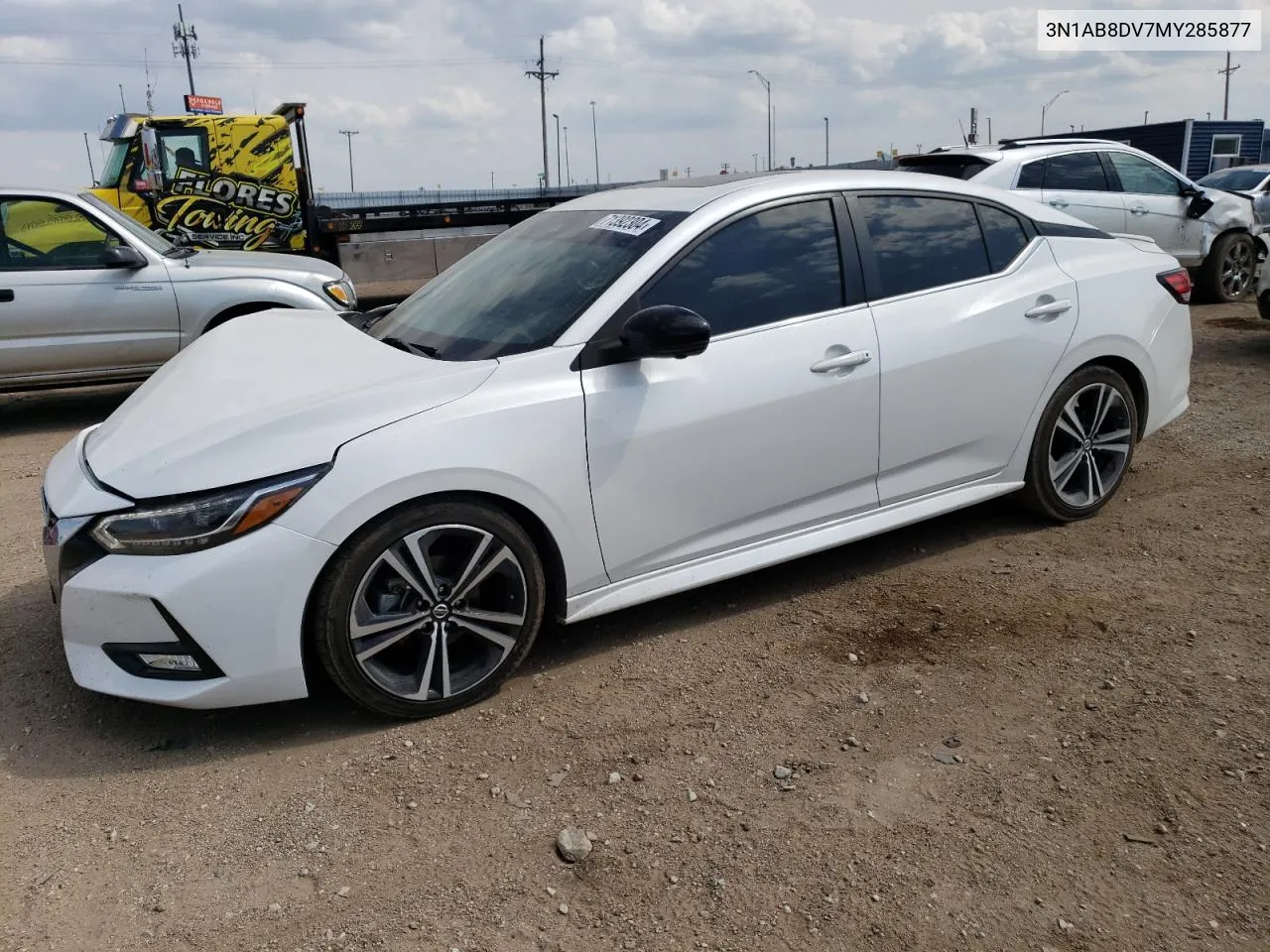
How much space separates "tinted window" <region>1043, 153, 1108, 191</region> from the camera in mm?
9984

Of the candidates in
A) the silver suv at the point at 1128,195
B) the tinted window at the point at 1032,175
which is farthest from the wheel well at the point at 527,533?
the tinted window at the point at 1032,175

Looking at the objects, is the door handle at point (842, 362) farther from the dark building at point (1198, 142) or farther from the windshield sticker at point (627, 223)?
the dark building at point (1198, 142)

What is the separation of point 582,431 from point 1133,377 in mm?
2872

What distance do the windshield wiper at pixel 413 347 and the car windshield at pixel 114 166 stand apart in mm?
8733

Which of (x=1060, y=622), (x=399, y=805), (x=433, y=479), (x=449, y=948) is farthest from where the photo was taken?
(x=1060, y=622)

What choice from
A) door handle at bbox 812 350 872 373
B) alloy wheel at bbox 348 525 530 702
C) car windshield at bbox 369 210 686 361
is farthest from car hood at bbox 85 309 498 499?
door handle at bbox 812 350 872 373

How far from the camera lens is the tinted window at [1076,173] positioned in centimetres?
998

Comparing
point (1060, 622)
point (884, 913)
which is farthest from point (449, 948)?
point (1060, 622)

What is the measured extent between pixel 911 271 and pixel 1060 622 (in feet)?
4.82

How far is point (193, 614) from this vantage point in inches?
116

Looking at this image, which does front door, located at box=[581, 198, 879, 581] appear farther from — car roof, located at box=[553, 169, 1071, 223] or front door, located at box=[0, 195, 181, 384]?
front door, located at box=[0, 195, 181, 384]

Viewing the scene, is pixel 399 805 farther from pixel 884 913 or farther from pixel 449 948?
pixel 884 913

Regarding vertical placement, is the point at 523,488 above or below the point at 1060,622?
above

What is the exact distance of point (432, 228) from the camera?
43.4ft
